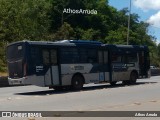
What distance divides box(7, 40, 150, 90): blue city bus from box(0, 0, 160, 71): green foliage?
21968mm

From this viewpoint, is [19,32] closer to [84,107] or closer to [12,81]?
[12,81]

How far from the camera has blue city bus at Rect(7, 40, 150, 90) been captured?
2197cm

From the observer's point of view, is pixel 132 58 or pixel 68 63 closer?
pixel 68 63

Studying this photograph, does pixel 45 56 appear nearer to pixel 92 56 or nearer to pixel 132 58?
pixel 92 56

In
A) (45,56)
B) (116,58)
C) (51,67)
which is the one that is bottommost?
(51,67)

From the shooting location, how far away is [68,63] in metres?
23.6

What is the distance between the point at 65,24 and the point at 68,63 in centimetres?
3858

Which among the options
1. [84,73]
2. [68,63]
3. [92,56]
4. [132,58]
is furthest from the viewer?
[132,58]

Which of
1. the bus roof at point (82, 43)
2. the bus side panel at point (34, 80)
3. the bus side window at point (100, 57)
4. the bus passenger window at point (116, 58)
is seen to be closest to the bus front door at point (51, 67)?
the bus side panel at point (34, 80)

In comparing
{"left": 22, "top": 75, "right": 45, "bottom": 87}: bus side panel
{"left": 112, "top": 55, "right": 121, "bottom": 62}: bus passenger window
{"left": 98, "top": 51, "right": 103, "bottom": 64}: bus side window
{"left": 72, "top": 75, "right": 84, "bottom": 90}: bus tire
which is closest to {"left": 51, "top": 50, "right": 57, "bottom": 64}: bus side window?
{"left": 22, "top": 75, "right": 45, "bottom": 87}: bus side panel

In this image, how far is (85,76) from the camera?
81.2 ft

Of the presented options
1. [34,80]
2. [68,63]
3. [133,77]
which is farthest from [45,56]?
[133,77]

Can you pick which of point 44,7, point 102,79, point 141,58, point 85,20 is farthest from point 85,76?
point 85,20

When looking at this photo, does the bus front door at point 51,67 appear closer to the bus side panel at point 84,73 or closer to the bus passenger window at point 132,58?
the bus side panel at point 84,73
